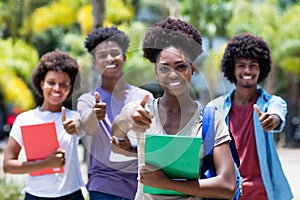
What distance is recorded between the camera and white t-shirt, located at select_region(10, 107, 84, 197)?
355 cm

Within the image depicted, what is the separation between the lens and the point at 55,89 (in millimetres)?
3680

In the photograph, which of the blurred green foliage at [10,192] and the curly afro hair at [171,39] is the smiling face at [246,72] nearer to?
the curly afro hair at [171,39]

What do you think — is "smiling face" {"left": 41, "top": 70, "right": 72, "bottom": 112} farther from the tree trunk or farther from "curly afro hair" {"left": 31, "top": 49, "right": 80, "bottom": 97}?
the tree trunk

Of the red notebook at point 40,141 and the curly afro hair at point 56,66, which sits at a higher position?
the curly afro hair at point 56,66

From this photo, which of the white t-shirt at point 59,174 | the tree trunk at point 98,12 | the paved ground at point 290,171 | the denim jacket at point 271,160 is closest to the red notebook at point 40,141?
the white t-shirt at point 59,174

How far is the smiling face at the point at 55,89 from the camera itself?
12.0 ft

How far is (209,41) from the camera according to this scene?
21.0m

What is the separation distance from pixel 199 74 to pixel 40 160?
149cm

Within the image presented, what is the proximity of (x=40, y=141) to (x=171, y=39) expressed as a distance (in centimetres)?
141

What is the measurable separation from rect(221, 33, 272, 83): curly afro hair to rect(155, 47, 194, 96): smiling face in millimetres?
1578

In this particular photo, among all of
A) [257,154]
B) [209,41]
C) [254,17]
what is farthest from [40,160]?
[209,41]

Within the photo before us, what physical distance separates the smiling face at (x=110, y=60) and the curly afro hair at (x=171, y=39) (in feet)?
2.55

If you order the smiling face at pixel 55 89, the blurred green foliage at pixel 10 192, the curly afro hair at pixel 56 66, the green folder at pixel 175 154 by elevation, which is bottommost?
the blurred green foliage at pixel 10 192

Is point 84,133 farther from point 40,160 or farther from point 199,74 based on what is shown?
point 199,74
